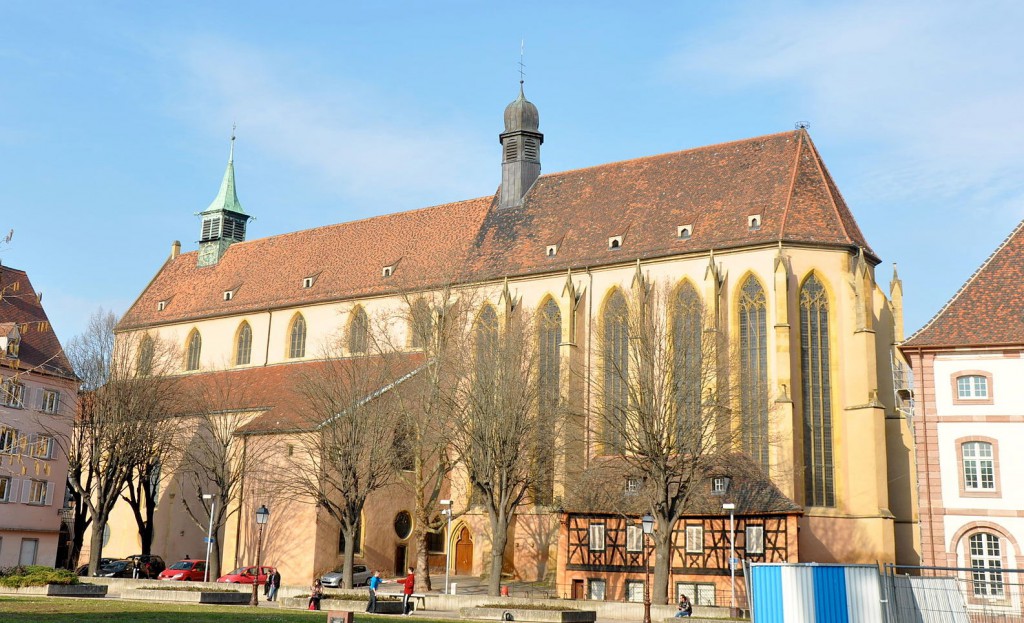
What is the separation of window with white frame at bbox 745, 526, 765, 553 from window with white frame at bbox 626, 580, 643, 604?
13.4ft

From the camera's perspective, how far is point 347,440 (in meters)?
39.9

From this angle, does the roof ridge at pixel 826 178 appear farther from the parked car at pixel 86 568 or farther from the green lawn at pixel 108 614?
the parked car at pixel 86 568

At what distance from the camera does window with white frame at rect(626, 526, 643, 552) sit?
39.0 meters

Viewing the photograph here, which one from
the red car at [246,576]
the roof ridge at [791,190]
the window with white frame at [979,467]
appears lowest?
the red car at [246,576]

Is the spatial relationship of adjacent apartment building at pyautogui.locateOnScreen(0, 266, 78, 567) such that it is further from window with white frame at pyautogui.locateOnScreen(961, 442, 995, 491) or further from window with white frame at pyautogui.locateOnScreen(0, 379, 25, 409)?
window with white frame at pyautogui.locateOnScreen(961, 442, 995, 491)

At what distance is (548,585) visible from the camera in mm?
41406

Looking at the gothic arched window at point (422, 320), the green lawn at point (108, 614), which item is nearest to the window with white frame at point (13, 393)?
the green lawn at point (108, 614)

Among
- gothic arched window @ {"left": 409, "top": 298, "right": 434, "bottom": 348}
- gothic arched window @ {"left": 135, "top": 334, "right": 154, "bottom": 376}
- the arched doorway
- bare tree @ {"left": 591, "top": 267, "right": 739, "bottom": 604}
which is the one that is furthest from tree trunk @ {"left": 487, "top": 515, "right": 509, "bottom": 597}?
gothic arched window @ {"left": 135, "top": 334, "right": 154, "bottom": 376}

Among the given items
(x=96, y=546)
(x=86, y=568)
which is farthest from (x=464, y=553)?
(x=86, y=568)

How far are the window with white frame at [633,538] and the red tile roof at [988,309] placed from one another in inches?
464

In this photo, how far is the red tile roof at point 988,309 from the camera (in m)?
33.2

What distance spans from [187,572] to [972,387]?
30.2 meters

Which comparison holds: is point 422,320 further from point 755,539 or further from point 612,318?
point 755,539

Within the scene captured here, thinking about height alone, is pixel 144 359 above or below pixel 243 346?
below
